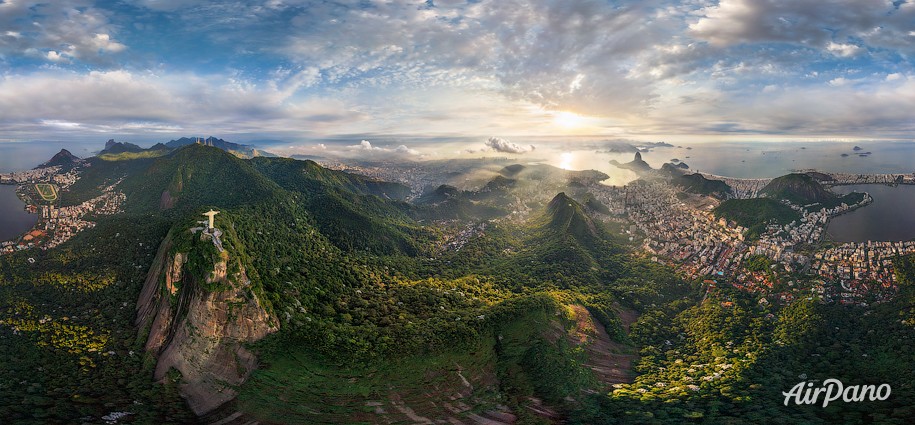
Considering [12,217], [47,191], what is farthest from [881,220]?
[47,191]

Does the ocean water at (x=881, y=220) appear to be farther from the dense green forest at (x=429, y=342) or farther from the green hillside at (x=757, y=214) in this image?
the dense green forest at (x=429, y=342)

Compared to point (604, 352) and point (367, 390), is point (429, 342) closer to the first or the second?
point (367, 390)

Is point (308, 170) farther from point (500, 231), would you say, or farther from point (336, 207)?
point (500, 231)

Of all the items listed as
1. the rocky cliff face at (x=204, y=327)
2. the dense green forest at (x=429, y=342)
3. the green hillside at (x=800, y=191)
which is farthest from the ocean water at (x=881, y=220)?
the rocky cliff face at (x=204, y=327)

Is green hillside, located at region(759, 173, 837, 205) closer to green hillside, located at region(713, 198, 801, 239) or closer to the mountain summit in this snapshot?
green hillside, located at region(713, 198, 801, 239)

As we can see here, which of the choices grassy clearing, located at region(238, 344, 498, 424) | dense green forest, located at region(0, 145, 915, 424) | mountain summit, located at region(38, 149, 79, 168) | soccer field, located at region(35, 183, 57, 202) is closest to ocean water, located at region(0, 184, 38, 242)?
soccer field, located at region(35, 183, 57, 202)

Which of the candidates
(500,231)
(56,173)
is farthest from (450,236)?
(56,173)
